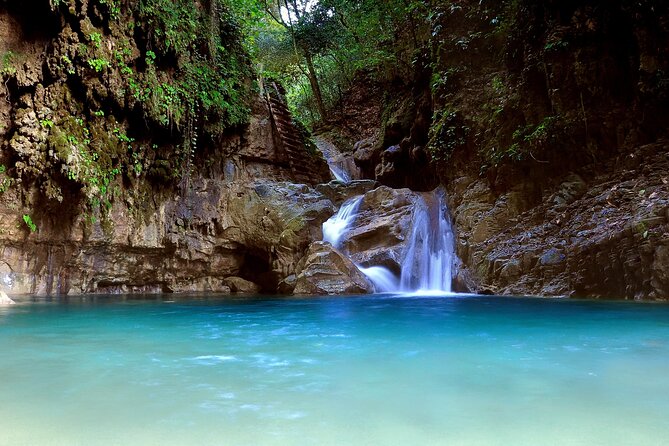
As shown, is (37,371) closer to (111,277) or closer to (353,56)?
(111,277)

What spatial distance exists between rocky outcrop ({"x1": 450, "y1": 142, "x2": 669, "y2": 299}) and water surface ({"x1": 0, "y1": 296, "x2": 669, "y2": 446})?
3.71 m

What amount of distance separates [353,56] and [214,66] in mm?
9548

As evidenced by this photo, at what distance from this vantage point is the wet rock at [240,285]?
14122 mm

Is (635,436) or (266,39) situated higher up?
(266,39)

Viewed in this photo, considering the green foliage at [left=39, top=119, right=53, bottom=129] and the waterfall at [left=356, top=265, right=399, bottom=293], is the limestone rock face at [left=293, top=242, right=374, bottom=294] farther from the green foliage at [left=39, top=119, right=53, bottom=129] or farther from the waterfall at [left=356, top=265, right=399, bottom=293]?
the green foliage at [left=39, top=119, right=53, bottom=129]

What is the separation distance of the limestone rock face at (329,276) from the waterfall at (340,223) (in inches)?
74.4

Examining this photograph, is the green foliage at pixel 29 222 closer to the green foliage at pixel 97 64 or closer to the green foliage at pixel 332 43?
the green foliage at pixel 97 64

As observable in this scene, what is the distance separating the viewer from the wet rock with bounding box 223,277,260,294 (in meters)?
14.1

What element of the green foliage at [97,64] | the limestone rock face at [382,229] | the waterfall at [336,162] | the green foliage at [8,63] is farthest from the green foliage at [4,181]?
the waterfall at [336,162]

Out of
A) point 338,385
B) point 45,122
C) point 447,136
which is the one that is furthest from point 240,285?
point 338,385

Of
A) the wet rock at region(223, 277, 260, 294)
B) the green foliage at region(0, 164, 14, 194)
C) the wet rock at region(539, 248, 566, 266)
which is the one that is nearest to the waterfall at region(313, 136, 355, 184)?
the wet rock at region(223, 277, 260, 294)

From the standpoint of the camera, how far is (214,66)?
47.8 ft

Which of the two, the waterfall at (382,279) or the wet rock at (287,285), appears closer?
the waterfall at (382,279)

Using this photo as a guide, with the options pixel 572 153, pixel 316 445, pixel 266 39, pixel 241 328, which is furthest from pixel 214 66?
pixel 316 445
